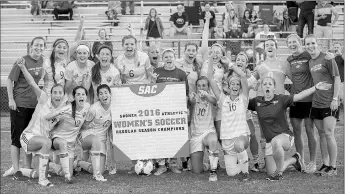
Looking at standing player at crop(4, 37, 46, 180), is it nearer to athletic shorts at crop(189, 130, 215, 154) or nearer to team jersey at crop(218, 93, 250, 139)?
athletic shorts at crop(189, 130, 215, 154)

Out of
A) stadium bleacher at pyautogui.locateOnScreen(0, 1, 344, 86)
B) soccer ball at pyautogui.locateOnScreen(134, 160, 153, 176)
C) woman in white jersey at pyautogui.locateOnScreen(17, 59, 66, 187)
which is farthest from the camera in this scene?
stadium bleacher at pyautogui.locateOnScreen(0, 1, 344, 86)

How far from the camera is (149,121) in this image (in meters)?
9.26

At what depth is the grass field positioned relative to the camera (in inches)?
317

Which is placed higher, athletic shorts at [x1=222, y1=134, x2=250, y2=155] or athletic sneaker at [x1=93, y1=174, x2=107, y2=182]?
athletic shorts at [x1=222, y1=134, x2=250, y2=155]

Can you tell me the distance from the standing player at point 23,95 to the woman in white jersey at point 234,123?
2.37m

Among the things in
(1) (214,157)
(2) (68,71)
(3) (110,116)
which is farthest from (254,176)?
(2) (68,71)

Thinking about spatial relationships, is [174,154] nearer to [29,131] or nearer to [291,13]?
[29,131]

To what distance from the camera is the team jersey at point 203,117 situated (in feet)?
30.1

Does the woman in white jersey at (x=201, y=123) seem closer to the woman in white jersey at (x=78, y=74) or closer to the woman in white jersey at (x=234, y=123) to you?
the woman in white jersey at (x=234, y=123)

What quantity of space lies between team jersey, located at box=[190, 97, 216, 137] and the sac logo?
0.55 m

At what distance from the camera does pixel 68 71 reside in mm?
9070

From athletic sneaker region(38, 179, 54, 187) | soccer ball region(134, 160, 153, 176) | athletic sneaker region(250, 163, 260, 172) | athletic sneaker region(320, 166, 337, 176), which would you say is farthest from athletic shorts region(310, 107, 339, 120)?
athletic sneaker region(38, 179, 54, 187)

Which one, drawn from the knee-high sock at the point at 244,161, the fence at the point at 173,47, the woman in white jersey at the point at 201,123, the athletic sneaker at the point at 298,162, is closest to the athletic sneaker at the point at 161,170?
the woman in white jersey at the point at 201,123

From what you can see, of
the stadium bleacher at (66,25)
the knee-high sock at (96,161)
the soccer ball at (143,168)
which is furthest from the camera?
the stadium bleacher at (66,25)
